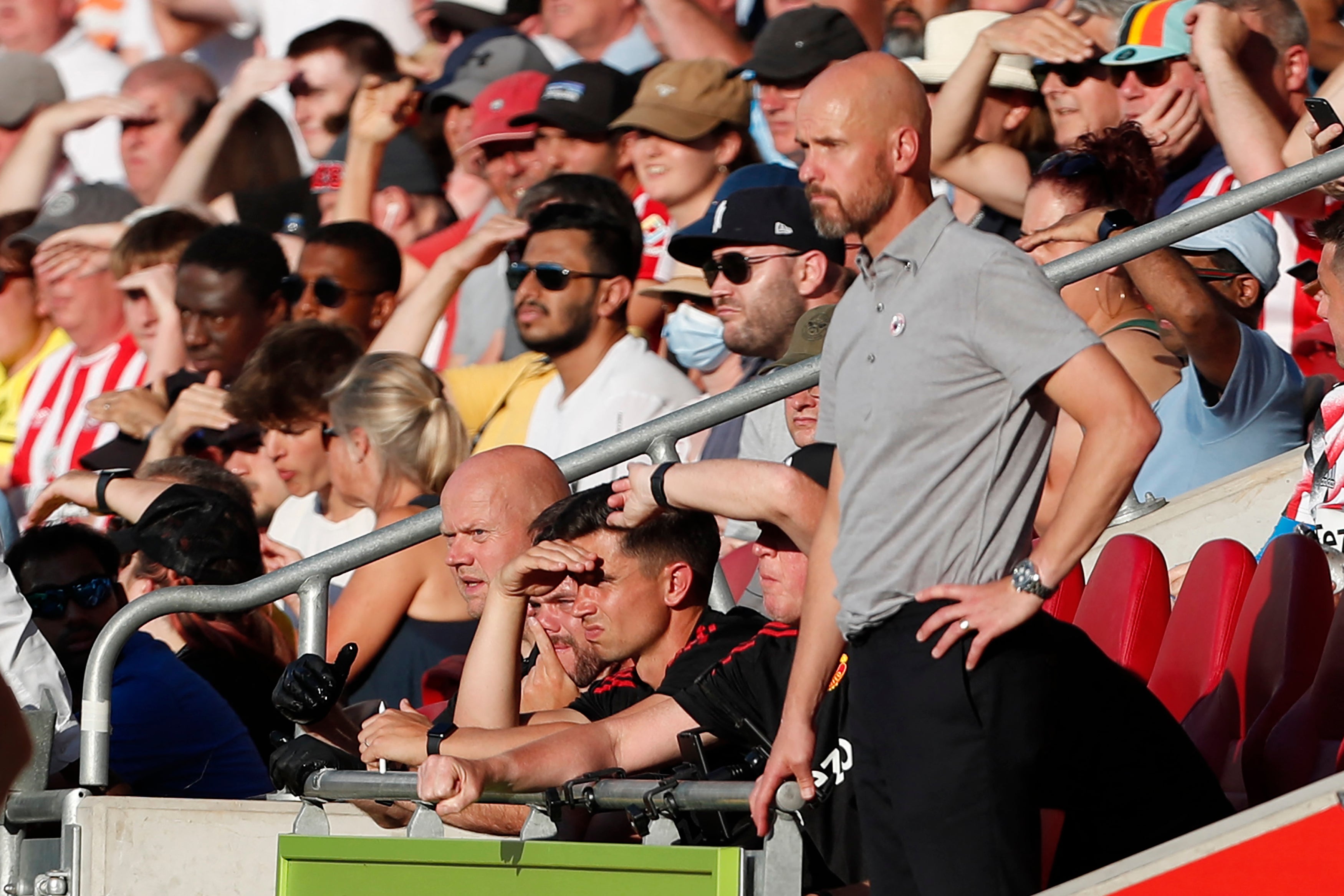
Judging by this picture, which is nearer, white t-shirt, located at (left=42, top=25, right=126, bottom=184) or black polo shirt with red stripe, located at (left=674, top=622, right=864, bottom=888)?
black polo shirt with red stripe, located at (left=674, top=622, right=864, bottom=888)

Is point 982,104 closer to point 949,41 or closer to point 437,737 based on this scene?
point 949,41

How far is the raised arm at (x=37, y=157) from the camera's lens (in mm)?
10445

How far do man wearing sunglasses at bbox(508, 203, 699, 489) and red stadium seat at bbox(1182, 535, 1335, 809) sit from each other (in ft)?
9.20

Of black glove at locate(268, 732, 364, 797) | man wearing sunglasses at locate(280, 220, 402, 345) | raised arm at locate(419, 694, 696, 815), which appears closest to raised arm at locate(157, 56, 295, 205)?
man wearing sunglasses at locate(280, 220, 402, 345)

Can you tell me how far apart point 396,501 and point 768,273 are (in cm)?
123

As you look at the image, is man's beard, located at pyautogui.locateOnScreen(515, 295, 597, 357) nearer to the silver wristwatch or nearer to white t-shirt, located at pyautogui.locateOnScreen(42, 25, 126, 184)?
the silver wristwatch

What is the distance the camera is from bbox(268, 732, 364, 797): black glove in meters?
3.27

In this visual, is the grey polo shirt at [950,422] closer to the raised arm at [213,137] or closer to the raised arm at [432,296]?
the raised arm at [432,296]

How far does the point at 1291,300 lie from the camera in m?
4.80

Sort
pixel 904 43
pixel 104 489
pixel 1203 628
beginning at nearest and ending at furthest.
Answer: pixel 1203 628
pixel 104 489
pixel 904 43

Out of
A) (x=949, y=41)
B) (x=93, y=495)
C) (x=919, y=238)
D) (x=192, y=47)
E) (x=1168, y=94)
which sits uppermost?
(x=192, y=47)

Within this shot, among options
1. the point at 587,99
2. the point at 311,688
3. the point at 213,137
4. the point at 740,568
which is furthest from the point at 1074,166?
the point at 213,137

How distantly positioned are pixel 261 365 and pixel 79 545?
1656mm

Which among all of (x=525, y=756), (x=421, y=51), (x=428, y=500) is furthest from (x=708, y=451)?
(x=421, y=51)
